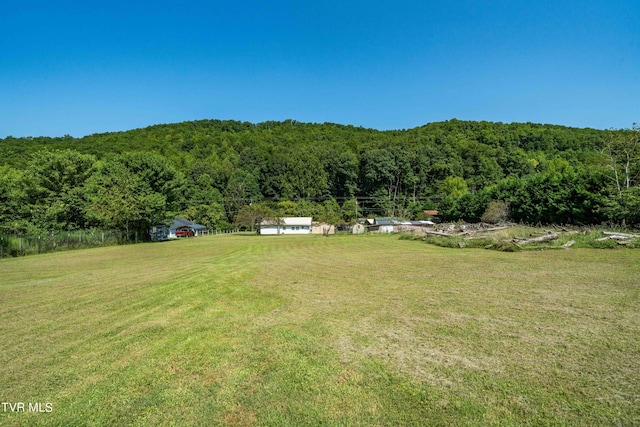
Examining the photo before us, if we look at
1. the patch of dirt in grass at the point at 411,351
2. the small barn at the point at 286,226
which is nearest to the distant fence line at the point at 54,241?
the patch of dirt in grass at the point at 411,351

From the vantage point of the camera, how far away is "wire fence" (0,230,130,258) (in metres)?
24.8

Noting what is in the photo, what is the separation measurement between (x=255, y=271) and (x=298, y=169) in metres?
86.8

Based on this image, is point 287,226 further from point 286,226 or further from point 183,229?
point 183,229

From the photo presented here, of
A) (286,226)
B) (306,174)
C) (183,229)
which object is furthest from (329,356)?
(306,174)

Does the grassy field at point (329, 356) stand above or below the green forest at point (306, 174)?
below

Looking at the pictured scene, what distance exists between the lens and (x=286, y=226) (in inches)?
3076

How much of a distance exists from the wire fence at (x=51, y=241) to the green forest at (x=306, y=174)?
5.35 meters

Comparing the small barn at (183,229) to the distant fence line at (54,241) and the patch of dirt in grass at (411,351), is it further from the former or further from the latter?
the patch of dirt in grass at (411,351)

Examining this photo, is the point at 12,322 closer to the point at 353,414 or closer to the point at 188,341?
the point at 188,341

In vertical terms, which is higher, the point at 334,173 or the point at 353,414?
the point at 334,173

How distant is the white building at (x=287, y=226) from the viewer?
7681 centimetres

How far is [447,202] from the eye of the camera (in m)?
83.2

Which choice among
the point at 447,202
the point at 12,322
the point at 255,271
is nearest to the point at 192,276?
the point at 255,271

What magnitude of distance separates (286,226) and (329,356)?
73.8 metres
